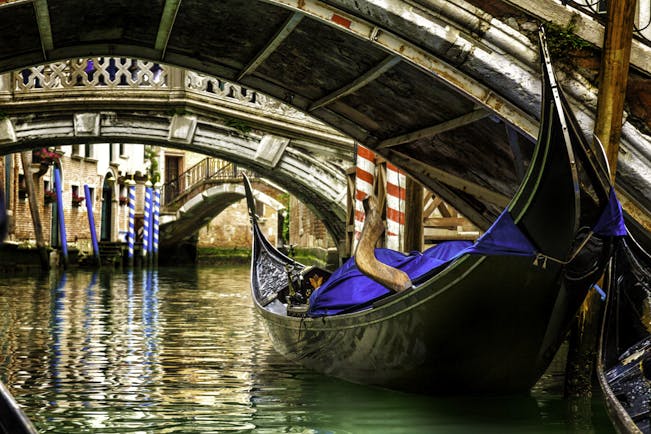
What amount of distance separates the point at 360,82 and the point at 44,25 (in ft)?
4.86

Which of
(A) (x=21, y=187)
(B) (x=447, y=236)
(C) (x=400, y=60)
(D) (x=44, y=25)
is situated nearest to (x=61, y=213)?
(A) (x=21, y=187)

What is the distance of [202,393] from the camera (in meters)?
3.62

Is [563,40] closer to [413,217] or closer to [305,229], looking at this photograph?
[413,217]

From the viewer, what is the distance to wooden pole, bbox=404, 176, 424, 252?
617cm

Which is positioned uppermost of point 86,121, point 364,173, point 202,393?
point 86,121

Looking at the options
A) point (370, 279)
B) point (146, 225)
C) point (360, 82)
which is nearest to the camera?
point (370, 279)

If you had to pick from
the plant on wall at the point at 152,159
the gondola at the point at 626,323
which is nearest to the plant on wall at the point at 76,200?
the plant on wall at the point at 152,159

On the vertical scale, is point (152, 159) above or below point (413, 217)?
above

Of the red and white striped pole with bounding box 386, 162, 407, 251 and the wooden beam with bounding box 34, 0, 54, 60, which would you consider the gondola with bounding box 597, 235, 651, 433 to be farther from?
the red and white striped pole with bounding box 386, 162, 407, 251

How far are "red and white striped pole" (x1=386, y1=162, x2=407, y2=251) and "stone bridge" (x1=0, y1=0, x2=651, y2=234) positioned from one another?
475 mm

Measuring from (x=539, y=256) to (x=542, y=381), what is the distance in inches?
42.9

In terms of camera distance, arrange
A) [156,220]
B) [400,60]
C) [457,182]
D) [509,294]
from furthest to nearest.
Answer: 1. [156,220]
2. [457,182]
3. [400,60]
4. [509,294]

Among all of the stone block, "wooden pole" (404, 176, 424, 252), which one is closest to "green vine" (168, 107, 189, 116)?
the stone block

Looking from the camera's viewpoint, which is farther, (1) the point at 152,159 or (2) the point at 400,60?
(1) the point at 152,159
